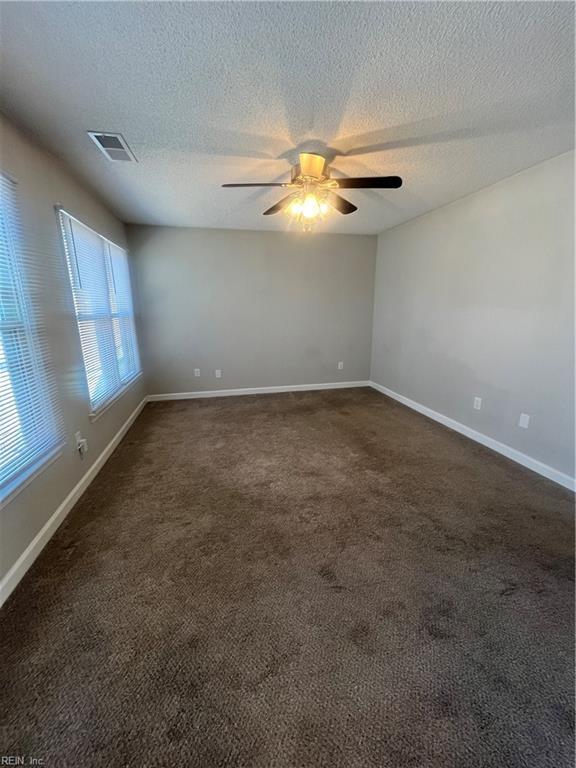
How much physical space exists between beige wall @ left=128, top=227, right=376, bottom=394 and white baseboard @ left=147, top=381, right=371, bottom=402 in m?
0.08

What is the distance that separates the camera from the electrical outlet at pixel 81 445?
2291 mm

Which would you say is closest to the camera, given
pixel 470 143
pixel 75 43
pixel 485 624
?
pixel 75 43

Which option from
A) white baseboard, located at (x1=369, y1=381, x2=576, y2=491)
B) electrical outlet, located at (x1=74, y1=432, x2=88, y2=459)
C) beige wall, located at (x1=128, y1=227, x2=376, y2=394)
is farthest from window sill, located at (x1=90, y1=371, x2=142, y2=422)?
white baseboard, located at (x1=369, y1=381, x2=576, y2=491)

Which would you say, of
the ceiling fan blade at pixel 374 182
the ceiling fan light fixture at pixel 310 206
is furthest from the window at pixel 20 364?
the ceiling fan blade at pixel 374 182

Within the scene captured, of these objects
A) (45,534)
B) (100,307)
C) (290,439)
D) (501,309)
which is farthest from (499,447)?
(100,307)

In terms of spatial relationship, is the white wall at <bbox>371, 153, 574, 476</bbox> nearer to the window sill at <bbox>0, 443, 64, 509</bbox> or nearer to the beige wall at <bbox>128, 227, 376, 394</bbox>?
the beige wall at <bbox>128, 227, 376, 394</bbox>

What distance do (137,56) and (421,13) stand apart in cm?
116

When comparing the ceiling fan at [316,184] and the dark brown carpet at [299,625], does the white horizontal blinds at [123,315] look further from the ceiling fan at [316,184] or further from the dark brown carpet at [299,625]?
the ceiling fan at [316,184]

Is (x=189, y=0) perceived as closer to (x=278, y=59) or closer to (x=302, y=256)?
(x=278, y=59)

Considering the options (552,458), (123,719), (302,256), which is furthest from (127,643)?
(302,256)

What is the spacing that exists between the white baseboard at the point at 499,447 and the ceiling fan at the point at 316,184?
2431mm

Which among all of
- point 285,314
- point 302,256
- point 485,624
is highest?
point 302,256

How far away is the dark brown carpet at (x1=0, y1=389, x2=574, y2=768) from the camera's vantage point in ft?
3.26

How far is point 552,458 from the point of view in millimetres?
2428
